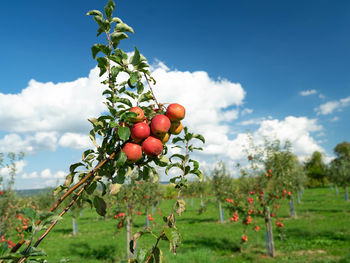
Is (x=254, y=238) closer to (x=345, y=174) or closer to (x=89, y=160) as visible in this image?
(x=89, y=160)

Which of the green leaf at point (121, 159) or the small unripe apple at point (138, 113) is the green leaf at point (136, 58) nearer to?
the small unripe apple at point (138, 113)

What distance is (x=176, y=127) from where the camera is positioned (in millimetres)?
1254

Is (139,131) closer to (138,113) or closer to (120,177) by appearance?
(138,113)

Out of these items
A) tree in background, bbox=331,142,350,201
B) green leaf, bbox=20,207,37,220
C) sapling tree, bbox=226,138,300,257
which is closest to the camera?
green leaf, bbox=20,207,37,220

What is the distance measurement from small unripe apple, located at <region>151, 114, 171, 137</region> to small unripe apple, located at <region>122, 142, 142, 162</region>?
0.36 ft

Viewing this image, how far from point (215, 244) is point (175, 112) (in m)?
11.4

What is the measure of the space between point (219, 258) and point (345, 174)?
1932 cm

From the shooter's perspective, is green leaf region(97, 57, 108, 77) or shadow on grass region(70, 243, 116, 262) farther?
shadow on grass region(70, 243, 116, 262)

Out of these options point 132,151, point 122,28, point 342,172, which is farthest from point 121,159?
point 342,172

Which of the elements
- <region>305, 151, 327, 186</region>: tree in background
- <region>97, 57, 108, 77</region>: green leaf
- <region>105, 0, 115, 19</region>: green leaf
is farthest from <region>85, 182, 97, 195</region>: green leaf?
<region>305, 151, 327, 186</region>: tree in background

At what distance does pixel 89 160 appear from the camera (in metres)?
1.17

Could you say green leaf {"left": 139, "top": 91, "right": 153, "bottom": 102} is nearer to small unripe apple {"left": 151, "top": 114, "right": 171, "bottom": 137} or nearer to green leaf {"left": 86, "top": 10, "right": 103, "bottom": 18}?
small unripe apple {"left": 151, "top": 114, "right": 171, "bottom": 137}

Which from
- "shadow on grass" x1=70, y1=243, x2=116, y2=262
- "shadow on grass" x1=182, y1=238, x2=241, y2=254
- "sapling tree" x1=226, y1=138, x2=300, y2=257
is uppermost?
"sapling tree" x1=226, y1=138, x2=300, y2=257

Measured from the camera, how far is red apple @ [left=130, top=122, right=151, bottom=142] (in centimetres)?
108
